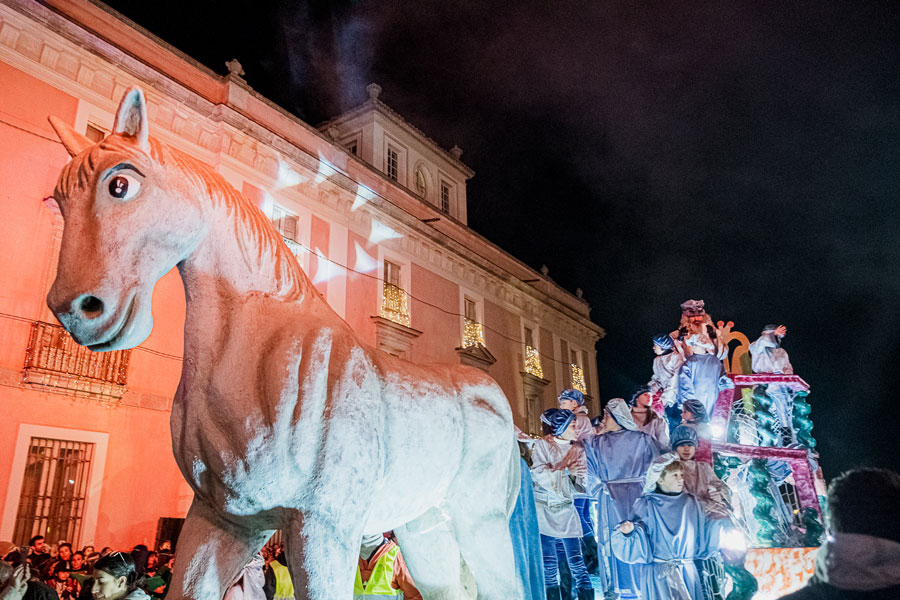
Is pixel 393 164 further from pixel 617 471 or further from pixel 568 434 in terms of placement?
pixel 617 471

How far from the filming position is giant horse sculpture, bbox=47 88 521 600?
2.10m

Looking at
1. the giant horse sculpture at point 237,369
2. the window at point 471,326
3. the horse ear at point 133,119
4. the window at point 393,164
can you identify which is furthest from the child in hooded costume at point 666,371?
the window at point 393,164

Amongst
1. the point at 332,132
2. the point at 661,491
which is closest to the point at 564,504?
the point at 661,491

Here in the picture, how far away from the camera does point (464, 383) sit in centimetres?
308

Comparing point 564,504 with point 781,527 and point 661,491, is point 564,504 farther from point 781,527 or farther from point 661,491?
point 781,527

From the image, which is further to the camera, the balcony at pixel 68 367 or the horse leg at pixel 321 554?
the balcony at pixel 68 367

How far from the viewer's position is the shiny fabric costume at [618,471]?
6121 millimetres

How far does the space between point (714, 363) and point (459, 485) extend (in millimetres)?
7004

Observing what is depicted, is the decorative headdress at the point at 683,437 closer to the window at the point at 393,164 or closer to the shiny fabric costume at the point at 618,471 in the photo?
the shiny fabric costume at the point at 618,471

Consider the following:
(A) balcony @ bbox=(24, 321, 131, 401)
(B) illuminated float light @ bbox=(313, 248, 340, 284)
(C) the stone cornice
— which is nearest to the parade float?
(A) balcony @ bbox=(24, 321, 131, 401)

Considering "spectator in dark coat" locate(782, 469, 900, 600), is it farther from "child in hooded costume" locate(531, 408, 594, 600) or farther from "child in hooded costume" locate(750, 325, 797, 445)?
"child in hooded costume" locate(750, 325, 797, 445)

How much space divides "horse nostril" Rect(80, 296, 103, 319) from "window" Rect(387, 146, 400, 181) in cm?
2031

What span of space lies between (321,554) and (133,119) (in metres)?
1.67

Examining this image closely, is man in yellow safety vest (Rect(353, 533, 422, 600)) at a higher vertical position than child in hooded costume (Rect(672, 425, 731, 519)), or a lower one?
lower
